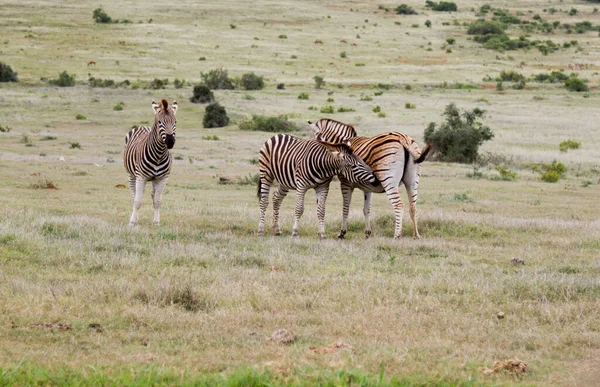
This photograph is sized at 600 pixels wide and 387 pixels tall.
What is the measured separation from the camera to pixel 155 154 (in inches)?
598

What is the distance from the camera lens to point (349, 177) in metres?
14.7

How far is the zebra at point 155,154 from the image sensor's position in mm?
14734

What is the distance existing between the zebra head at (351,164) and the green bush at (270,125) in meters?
24.1

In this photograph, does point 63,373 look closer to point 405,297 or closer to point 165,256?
point 405,297

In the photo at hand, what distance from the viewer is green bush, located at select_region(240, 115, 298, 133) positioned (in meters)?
39.1

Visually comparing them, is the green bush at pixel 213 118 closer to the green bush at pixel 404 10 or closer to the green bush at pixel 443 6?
the green bush at pixel 404 10

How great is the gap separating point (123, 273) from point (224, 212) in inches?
266

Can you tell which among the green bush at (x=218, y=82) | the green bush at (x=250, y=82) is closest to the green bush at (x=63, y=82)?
the green bush at (x=218, y=82)

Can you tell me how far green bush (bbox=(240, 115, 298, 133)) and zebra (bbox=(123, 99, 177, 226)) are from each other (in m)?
23.2

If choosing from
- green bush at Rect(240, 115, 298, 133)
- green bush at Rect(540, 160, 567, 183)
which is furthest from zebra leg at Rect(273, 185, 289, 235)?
green bush at Rect(240, 115, 298, 133)

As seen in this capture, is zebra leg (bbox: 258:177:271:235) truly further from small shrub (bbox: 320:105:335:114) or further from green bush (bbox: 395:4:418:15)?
green bush (bbox: 395:4:418:15)

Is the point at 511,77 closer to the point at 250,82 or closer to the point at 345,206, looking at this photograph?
the point at 250,82

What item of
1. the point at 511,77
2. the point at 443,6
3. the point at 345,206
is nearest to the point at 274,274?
the point at 345,206

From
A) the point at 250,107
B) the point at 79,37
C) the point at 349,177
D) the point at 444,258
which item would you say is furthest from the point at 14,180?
the point at 79,37
